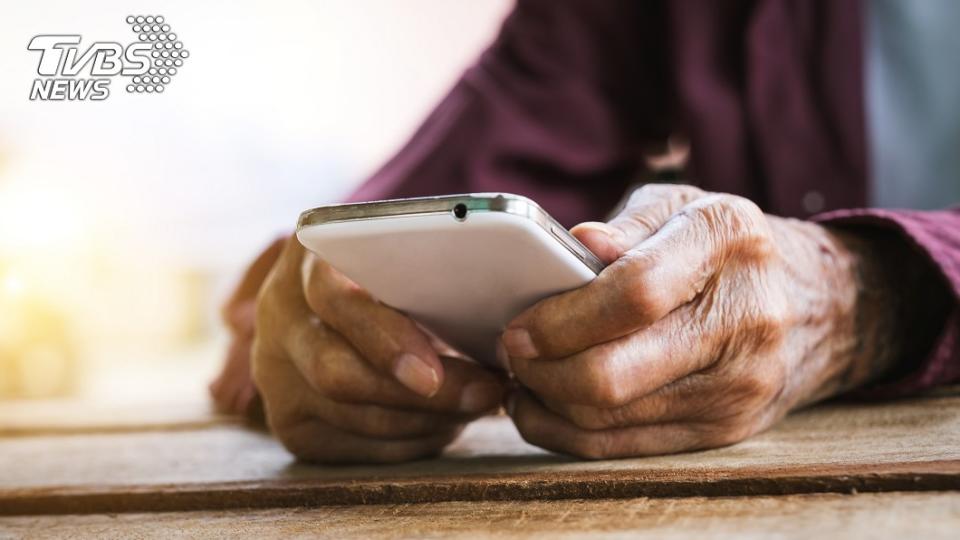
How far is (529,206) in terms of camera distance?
0.37 metres

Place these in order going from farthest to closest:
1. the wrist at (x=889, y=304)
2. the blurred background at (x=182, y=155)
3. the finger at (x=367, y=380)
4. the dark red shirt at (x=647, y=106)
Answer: the dark red shirt at (x=647, y=106)
the blurred background at (x=182, y=155)
the wrist at (x=889, y=304)
the finger at (x=367, y=380)

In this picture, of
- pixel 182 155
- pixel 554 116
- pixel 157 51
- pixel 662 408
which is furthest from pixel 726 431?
pixel 182 155

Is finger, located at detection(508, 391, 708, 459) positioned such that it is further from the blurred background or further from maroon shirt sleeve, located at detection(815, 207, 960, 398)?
the blurred background

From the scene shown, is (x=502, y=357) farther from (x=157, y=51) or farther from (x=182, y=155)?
(x=182, y=155)

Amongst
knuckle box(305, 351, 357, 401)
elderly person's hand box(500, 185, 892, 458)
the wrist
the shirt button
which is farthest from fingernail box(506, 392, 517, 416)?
the shirt button

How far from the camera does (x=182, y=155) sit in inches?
60.6

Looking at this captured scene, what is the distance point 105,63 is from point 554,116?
626mm

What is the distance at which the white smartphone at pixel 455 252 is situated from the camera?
0.36m

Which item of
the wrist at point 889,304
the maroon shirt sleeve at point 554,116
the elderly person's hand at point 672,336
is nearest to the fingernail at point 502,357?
the elderly person's hand at point 672,336

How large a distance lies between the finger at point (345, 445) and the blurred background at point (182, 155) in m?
0.26

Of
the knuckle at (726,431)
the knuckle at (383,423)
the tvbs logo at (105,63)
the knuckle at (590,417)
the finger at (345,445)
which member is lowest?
the finger at (345,445)

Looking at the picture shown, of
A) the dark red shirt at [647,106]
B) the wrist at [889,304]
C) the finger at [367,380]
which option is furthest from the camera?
the dark red shirt at [647,106]

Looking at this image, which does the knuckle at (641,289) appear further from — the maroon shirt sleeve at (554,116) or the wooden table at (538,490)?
the maroon shirt sleeve at (554,116)

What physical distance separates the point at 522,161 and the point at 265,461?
57 cm
